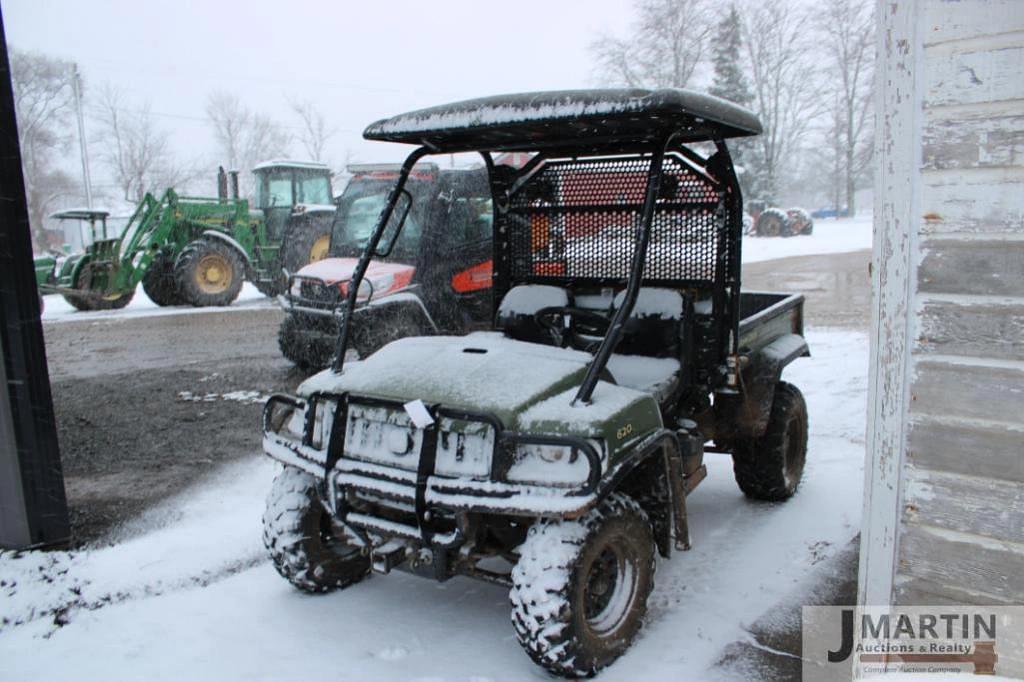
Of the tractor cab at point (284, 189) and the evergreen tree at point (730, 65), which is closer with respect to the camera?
the tractor cab at point (284, 189)

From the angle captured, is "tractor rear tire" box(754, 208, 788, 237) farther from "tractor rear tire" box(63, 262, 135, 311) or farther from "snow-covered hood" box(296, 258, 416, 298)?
"snow-covered hood" box(296, 258, 416, 298)

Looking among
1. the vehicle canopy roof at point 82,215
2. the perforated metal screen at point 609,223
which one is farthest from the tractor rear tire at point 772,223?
the perforated metal screen at point 609,223

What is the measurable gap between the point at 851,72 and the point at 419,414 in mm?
46436

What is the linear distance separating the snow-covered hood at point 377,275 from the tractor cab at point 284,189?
7.43 m

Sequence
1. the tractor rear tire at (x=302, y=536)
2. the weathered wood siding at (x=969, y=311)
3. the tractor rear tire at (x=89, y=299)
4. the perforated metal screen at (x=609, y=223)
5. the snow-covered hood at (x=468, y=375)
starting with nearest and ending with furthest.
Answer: the weathered wood siding at (x=969, y=311), the snow-covered hood at (x=468, y=375), the tractor rear tire at (x=302, y=536), the perforated metal screen at (x=609, y=223), the tractor rear tire at (x=89, y=299)

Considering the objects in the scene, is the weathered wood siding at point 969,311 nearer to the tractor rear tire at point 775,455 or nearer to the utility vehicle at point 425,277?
the tractor rear tire at point 775,455

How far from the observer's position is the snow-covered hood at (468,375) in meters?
3.01

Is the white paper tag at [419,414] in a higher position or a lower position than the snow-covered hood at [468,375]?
lower

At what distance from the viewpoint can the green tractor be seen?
14109 mm

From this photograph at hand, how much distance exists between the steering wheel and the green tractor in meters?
9.71

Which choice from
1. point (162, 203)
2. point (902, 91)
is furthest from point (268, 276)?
point (902, 91)

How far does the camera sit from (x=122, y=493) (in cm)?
511

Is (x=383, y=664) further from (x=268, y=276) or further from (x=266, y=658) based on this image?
(x=268, y=276)

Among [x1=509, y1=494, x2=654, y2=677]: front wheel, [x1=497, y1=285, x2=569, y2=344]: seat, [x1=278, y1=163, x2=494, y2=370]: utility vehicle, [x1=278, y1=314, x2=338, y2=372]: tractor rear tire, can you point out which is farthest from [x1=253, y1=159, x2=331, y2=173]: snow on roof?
[x1=509, y1=494, x2=654, y2=677]: front wheel
